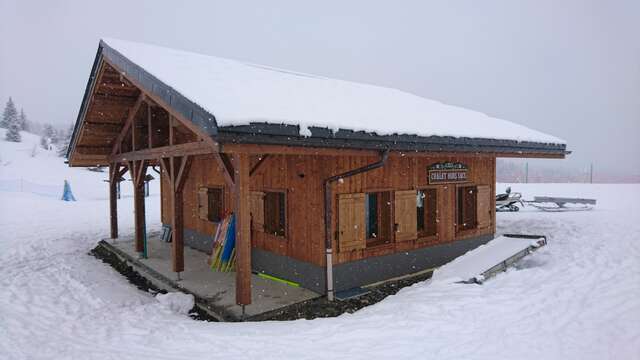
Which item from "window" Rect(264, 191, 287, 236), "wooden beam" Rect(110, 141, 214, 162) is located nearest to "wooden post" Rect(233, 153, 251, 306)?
"wooden beam" Rect(110, 141, 214, 162)

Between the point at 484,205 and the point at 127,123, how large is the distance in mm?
9993

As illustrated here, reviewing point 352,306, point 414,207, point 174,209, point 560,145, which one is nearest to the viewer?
point 352,306

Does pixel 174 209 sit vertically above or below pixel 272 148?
below

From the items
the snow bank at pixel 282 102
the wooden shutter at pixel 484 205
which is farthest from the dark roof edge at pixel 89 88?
the wooden shutter at pixel 484 205

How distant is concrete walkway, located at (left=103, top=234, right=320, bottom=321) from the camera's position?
663 cm

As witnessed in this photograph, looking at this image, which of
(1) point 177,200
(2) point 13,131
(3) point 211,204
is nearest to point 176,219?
(1) point 177,200

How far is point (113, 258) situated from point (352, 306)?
24.5ft

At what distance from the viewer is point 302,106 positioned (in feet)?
23.1

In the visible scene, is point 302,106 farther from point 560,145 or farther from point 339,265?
point 560,145

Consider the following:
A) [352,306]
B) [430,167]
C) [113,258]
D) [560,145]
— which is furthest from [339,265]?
[560,145]

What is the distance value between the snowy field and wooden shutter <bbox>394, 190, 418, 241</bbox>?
1.64m

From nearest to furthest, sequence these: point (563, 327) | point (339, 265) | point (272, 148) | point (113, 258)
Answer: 1. point (563, 327)
2. point (272, 148)
3. point (339, 265)
4. point (113, 258)

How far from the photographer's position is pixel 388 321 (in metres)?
5.48

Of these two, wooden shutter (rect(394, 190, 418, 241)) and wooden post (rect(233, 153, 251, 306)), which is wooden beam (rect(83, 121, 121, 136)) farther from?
wooden shutter (rect(394, 190, 418, 241))
